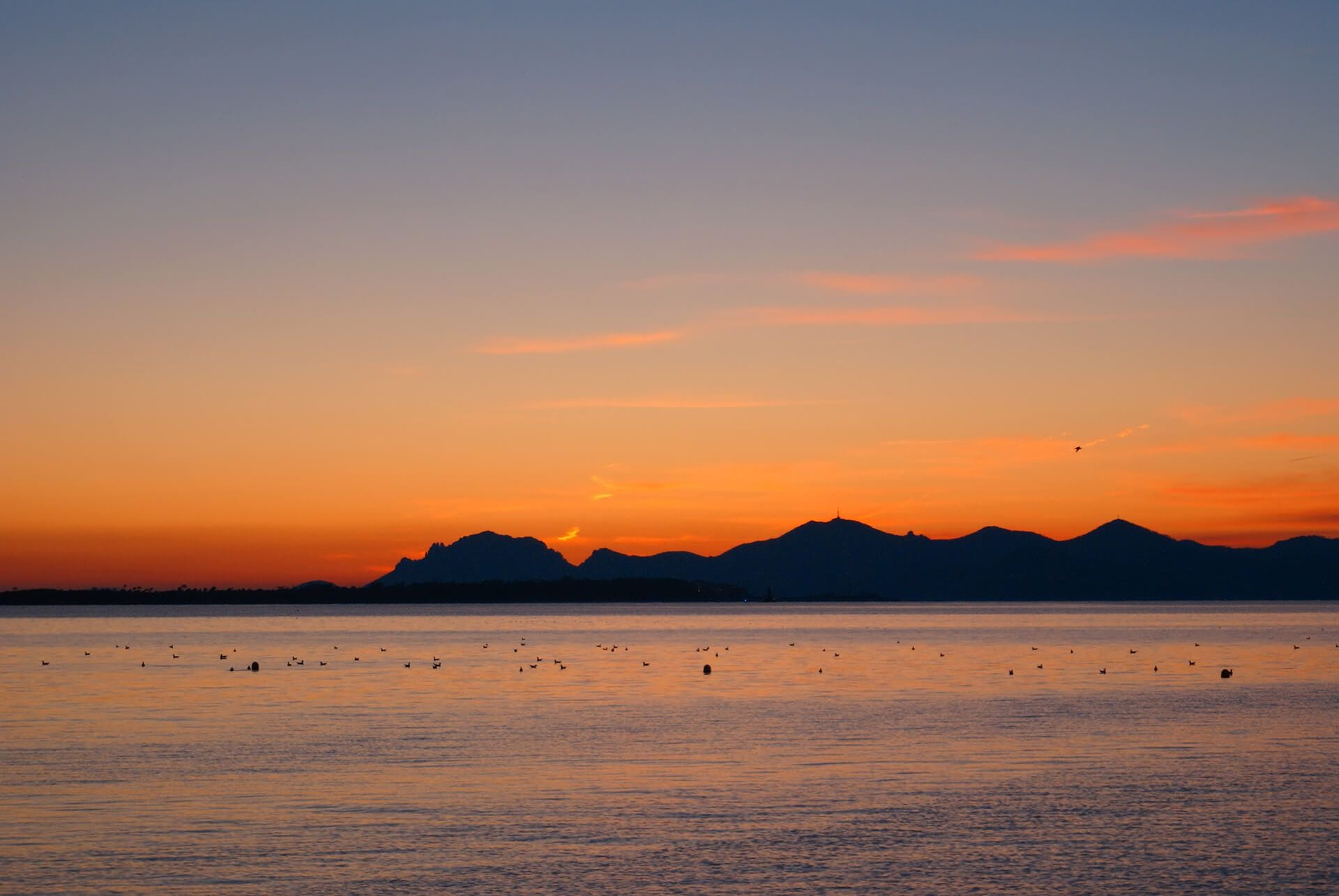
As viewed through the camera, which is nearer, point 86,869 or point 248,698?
point 86,869

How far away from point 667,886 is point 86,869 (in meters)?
13.0

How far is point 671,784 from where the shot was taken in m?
41.7

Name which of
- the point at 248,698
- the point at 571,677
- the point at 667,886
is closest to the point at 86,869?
the point at 667,886

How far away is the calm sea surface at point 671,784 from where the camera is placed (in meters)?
30.6

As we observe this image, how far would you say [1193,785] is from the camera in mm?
41781

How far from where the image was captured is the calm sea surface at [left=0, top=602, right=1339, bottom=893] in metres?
30.6

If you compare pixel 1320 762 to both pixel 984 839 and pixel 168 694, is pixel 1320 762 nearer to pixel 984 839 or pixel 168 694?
pixel 984 839

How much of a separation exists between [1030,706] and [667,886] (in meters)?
43.6

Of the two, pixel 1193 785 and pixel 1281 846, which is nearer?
pixel 1281 846

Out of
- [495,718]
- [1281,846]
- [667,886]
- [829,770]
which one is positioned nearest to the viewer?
[667,886]

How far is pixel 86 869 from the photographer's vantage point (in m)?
30.3

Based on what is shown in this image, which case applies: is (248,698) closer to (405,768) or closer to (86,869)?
(405,768)

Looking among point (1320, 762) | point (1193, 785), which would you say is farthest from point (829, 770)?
point (1320, 762)

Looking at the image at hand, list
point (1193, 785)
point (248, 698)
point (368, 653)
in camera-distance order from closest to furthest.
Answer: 1. point (1193, 785)
2. point (248, 698)
3. point (368, 653)
